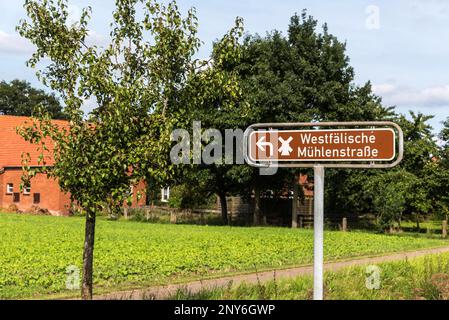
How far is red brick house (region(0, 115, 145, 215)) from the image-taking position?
4369cm

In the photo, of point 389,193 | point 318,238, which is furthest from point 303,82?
point 318,238

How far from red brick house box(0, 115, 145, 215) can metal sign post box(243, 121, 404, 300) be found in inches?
1375

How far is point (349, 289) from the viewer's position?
875 centimetres

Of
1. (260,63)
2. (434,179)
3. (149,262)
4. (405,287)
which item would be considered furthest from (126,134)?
(434,179)

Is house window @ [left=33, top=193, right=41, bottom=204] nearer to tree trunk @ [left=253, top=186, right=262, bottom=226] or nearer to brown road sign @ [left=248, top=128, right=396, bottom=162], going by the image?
tree trunk @ [left=253, top=186, right=262, bottom=226]

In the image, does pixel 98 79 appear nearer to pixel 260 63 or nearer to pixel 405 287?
pixel 405 287

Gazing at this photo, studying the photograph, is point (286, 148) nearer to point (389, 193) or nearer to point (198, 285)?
point (198, 285)

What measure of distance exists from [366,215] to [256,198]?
33.0 feet

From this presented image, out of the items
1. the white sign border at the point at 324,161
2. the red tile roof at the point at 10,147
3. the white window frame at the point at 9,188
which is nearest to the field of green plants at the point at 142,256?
the white sign border at the point at 324,161

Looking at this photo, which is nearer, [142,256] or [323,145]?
[323,145]

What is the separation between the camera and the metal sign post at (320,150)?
254 inches

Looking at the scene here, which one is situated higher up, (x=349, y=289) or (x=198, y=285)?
(x=349, y=289)

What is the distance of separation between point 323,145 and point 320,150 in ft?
0.22

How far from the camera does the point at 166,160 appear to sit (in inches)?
310
